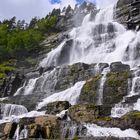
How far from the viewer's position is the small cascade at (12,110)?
Answer: 44.8 metres

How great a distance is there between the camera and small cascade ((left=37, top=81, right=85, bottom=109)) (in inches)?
1777

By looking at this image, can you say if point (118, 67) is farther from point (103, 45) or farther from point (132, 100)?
point (103, 45)

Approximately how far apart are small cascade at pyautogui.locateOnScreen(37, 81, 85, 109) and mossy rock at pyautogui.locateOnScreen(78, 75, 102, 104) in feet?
2.75

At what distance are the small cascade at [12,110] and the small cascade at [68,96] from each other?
2.09 meters

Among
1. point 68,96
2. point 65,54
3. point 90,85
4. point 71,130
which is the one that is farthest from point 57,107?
point 65,54

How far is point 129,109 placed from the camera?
3406cm

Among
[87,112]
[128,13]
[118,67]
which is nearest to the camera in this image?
[87,112]

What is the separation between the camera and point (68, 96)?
46.2 m

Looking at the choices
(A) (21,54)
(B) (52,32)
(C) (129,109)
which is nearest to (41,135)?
(C) (129,109)

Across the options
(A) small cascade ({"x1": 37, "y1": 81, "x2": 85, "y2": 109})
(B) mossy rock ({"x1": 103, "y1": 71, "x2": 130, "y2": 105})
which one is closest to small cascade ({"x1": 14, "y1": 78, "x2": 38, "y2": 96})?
(A) small cascade ({"x1": 37, "y1": 81, "x2": 85, "y2": 109})

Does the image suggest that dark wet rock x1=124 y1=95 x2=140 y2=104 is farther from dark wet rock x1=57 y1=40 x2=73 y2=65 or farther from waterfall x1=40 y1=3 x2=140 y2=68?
dark wet rock x1=57 y1=40 x2=73 y2=65

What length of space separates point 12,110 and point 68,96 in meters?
6.74

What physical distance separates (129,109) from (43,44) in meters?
53.0

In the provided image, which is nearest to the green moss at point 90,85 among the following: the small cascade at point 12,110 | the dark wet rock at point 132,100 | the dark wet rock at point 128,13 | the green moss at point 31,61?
the small cascade at point 12,110
